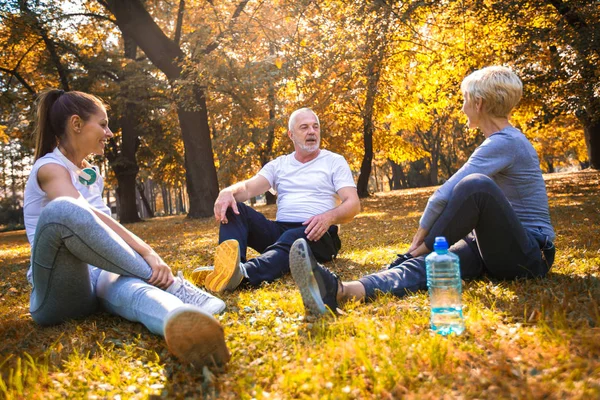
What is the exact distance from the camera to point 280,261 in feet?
15.1

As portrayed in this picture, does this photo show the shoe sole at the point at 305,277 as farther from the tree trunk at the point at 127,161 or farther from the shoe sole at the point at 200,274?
the tree trunk at the point at 127,161

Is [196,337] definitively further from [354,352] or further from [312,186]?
[312,186]

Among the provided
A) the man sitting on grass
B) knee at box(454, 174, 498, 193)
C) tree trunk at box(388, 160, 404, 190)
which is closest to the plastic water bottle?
knee at box(454, 174, 498, 193)

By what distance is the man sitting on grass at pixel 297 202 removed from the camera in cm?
472

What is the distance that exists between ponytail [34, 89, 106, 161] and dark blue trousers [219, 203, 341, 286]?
178 cm

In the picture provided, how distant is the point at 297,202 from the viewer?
533 cm

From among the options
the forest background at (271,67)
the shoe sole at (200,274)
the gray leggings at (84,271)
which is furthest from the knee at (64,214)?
the forest background at (271,67)

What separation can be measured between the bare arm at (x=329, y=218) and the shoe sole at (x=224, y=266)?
2.70 ft

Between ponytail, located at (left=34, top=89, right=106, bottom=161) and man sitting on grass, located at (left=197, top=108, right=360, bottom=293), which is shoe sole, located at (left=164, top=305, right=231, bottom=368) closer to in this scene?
ponytail, located at (left=34, top=89, right=106, bottom=161)

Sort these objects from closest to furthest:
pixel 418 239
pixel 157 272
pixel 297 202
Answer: pixel 157 272, pixel 418 239, pixel 297 202

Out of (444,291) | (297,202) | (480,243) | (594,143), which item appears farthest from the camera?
(594,143)

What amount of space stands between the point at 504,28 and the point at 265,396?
14.8 metres

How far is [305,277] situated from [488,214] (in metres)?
1.29

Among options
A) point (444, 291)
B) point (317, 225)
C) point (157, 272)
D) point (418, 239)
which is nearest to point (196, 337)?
point (157, 272)
